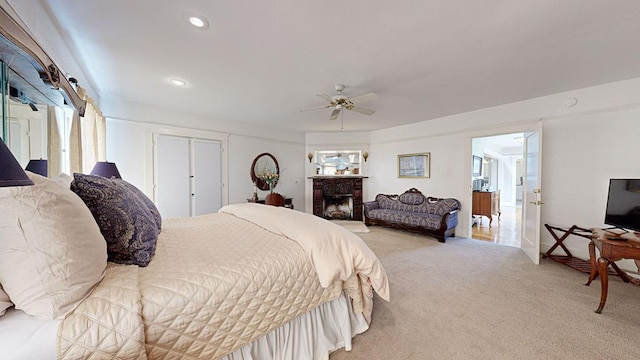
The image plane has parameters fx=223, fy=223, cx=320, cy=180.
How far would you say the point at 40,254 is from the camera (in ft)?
2.46

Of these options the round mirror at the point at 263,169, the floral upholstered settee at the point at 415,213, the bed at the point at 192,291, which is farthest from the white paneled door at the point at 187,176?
the floral upholstered settee at the point at 415,213

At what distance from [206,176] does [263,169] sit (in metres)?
1.29

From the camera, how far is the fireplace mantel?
587 centimetres

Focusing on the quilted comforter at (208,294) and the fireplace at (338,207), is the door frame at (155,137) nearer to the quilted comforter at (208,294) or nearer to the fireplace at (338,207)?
the quilted comforter at (208,294)

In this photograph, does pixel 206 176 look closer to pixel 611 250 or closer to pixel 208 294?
pixel 208 294

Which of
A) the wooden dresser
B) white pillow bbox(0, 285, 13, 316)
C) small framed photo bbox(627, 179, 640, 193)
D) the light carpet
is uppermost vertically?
small framed photo bbox(627, 179, 640, 193)

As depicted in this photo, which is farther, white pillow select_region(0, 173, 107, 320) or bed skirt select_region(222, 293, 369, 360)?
bed skirt select_region(222, 293, 369, 360)

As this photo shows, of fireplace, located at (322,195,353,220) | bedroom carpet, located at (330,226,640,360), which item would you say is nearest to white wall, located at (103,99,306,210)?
fireplace, located at (322,195,353,220)

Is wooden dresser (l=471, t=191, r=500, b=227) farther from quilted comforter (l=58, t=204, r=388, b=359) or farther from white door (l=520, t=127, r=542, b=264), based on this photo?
quilted comforter (l=58, t=204, r=388, b=359)

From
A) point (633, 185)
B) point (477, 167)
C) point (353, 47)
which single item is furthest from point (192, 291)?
point (477, 167)

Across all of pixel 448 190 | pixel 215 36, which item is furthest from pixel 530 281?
pixel 215 36

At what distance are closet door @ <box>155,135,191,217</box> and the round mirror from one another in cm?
136

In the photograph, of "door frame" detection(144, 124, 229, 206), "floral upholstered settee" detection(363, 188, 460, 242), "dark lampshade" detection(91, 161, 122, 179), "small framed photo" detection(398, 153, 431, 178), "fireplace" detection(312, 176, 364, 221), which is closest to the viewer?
"dark lampshade" detection(91, 161, 122, 179)

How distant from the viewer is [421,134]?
5.00 m
